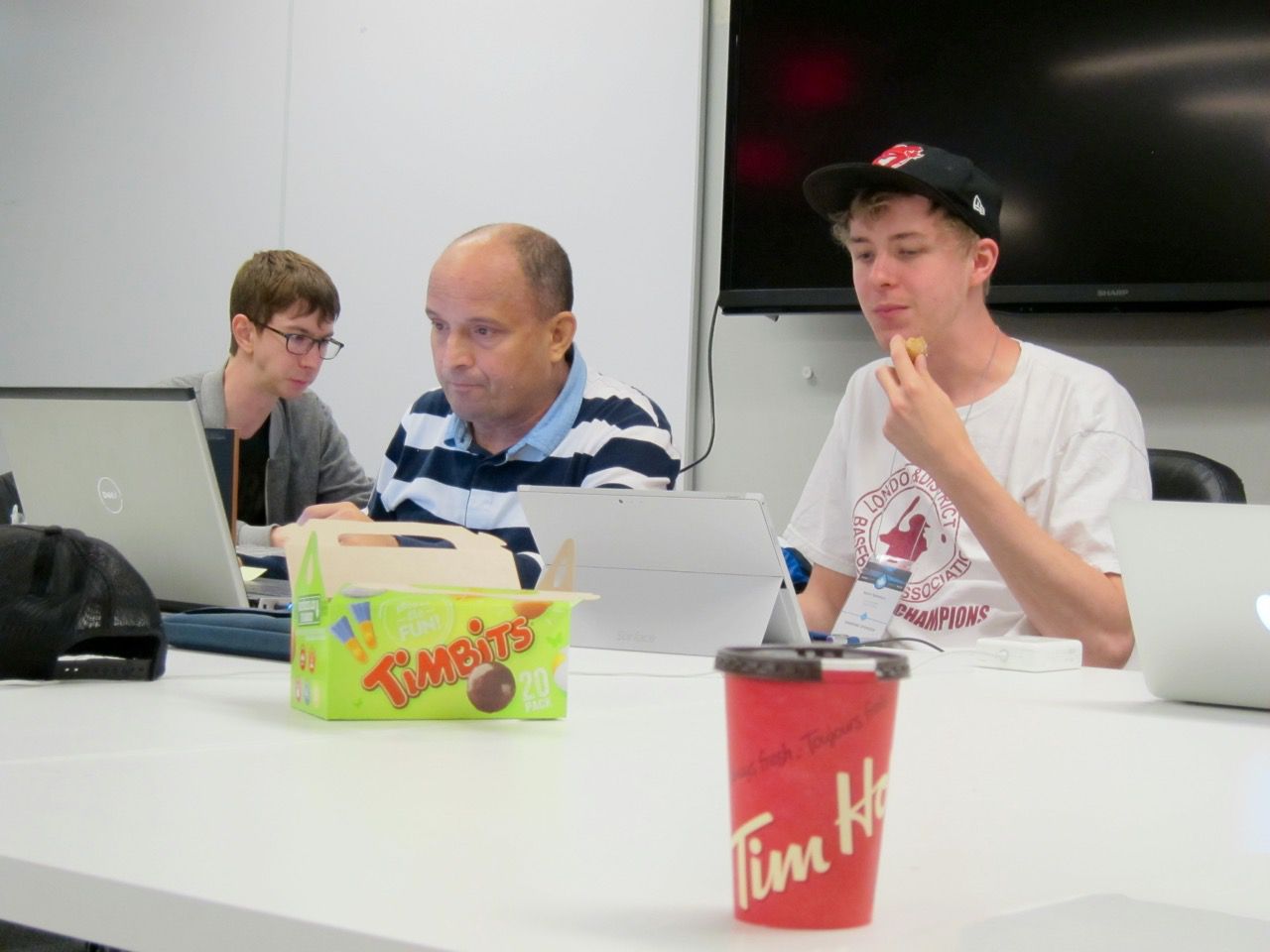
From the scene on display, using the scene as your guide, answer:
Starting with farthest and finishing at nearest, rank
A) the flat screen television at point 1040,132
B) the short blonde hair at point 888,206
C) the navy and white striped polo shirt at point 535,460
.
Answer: the flat screen television at point 1040,132
the navy and white striped polo shirt at point 535,460
the short blonde hair at point 888,206

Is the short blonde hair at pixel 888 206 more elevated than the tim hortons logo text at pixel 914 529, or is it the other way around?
the short blonde hair at pixel 888 206

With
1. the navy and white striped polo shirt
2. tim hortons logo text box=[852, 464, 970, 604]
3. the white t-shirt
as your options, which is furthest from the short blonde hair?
the navy and white striped polo shirt

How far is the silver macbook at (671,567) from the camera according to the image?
146cm

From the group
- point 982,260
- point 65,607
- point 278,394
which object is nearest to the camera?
point 65,607

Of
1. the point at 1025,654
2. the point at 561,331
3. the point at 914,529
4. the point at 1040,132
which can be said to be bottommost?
the point at 1025,654

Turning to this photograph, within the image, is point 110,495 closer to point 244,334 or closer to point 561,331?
point 561,331

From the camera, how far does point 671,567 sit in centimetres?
154

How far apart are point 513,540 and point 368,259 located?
167 centimetres

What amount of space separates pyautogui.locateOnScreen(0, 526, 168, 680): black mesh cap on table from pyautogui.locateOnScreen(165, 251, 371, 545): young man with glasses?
1.68 m

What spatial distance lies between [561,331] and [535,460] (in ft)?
0.75

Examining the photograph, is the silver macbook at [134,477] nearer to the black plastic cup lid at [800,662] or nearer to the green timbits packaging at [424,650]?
the green timbits packaging at [424,650]

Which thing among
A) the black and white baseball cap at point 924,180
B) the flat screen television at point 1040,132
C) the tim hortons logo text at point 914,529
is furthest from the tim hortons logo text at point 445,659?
the flat screen television at point 1040,132

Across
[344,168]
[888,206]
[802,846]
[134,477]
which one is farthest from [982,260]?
[344,168]

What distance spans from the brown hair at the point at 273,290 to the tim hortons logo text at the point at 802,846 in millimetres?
2593
